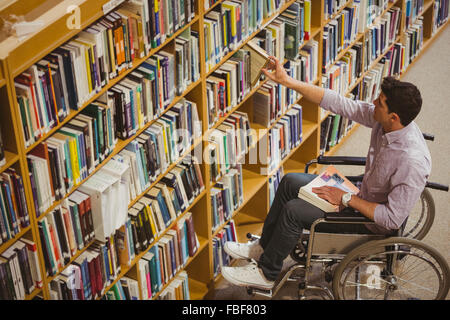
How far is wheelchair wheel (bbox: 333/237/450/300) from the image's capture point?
11.2 ft

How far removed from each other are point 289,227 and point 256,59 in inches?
36.2

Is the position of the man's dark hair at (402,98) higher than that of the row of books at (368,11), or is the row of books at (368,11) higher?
the man's dark hair at (402,98)

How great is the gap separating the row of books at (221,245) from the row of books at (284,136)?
1.52 ft

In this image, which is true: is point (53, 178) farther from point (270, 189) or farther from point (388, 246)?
point (270, 189)

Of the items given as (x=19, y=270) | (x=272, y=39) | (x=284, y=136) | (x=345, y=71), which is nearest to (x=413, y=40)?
(x=345, y=71)

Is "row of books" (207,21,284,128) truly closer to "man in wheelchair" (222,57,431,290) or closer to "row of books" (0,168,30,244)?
"man in wheelchair" (222,57,431,290)

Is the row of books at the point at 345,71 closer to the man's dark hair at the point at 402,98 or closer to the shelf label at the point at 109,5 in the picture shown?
the man's dark hair at the point at 402,98

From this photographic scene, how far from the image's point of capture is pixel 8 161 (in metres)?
2.61

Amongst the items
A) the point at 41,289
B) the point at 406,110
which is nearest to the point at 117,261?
the point at 41,289

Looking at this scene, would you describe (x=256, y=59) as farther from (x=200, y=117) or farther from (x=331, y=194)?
(x=331, y=194)

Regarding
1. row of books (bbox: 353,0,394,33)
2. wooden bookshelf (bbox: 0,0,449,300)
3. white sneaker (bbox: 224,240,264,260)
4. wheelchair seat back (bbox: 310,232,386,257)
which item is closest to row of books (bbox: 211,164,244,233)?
wooden bookshelf (bbox: 0,0,449,300)

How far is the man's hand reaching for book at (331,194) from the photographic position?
357 cm

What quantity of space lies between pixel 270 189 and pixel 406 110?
142cm

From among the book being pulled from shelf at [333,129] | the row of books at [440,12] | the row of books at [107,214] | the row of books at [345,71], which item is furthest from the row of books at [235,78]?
the row of books at [440,12]
